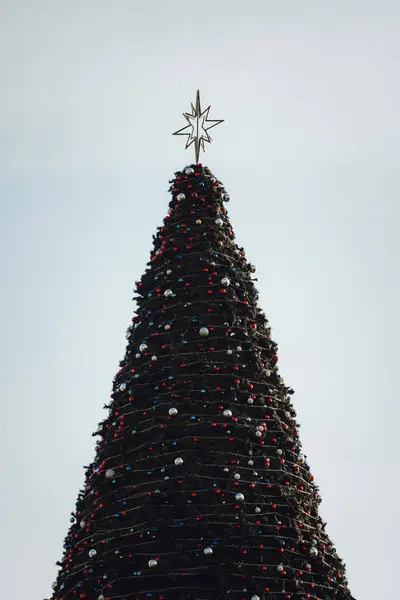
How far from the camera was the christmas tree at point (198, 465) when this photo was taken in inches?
605

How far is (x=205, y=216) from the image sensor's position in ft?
59.5

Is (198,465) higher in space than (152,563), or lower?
higher

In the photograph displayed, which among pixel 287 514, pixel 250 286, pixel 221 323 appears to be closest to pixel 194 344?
pixel 221 323

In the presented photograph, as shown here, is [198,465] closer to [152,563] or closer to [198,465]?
[198,465]

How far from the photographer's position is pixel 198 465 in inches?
622

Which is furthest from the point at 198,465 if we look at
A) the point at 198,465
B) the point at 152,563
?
the point at 152,563

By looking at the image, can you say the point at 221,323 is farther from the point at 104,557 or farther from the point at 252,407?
the point at 104,557

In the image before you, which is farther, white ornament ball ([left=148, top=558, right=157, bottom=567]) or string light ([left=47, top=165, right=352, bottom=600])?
string light ([left=47, top=165, right=352, bottom=600])

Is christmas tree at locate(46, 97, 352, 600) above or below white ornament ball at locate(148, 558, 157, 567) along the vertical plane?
above

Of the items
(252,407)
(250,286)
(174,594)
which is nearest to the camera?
(174,594)

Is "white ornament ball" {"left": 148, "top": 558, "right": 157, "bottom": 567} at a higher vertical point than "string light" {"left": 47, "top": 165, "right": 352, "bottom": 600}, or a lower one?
lower

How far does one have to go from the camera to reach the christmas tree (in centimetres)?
1536

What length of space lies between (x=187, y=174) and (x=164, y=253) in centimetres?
155

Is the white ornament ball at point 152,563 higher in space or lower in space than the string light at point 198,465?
lower
